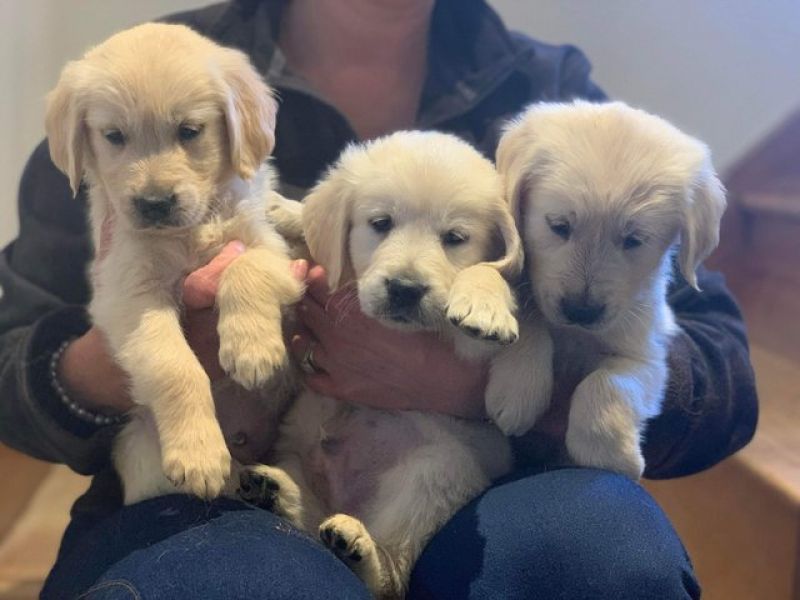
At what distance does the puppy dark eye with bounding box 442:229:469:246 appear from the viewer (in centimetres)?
148

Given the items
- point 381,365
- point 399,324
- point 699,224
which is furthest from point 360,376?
point 699,224

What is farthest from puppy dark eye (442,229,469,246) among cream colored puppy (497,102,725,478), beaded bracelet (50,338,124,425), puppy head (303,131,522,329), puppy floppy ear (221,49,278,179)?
beaded bracelet (50,338,124,425)

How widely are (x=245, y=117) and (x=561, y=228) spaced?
573 millimetres

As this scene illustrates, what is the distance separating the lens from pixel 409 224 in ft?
4.88

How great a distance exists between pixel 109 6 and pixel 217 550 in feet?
7.10

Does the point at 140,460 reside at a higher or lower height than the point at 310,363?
lower

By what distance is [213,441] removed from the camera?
1.29 metres

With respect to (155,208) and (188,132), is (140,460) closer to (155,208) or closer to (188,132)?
(155,208)

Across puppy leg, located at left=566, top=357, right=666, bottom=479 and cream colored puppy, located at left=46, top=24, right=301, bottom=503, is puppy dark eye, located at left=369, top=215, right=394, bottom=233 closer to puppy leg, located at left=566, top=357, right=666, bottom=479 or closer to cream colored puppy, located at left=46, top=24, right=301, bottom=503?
cream colored puppy, located at left=46, top=24, right=301, bottom=503

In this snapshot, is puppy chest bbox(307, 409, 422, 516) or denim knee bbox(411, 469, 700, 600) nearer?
denim knee bbox(411, 469, 700, 600)

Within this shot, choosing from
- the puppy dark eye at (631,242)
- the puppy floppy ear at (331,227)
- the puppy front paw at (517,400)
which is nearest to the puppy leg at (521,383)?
the puppy front paw at (517,400)

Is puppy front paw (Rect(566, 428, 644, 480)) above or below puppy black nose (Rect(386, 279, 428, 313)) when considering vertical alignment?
below

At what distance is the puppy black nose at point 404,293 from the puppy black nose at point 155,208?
0.37 metres

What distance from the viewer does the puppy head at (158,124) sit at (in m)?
1.42
